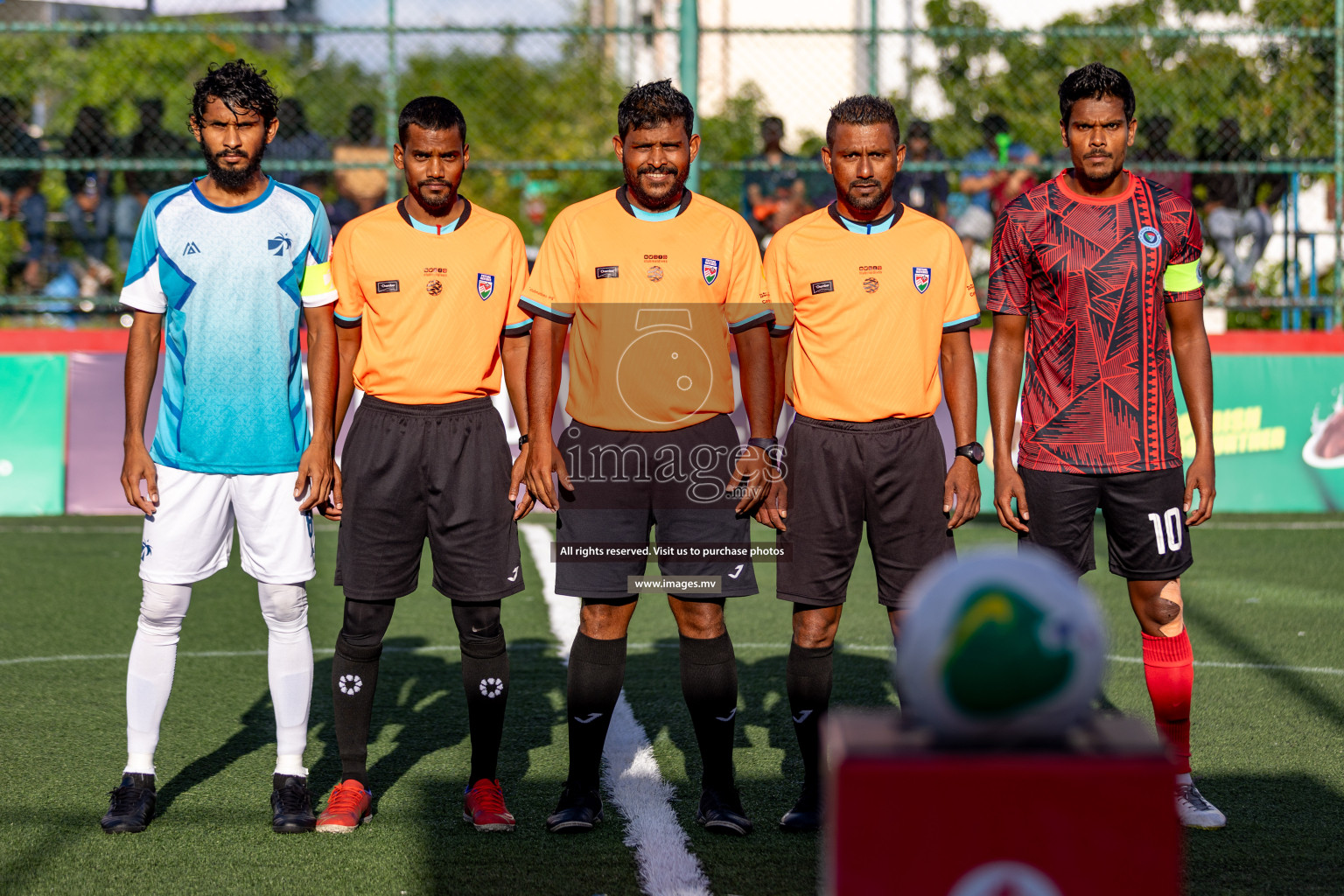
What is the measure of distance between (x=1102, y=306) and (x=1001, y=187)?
7.72m

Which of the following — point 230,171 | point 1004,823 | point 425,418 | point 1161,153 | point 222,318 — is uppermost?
point 1161,153

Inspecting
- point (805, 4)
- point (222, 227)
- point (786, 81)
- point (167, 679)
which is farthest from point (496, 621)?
point (805, 4)

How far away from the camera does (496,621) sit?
4215 mm

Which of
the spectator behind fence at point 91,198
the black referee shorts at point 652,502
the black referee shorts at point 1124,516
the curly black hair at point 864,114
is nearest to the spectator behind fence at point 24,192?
the spectator behind fence at point 91,198

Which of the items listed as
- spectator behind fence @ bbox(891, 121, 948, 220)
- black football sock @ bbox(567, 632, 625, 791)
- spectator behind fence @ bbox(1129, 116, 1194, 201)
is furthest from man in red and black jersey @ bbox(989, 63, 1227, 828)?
spectator behind fence @ bbox(1129, 116, 1194, 201)

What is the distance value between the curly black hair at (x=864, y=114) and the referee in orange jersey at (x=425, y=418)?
1049mm

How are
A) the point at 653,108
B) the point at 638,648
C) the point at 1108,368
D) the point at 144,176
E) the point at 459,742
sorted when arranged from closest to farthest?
the point at 653,108
the point at 1108,368
the point at 459,742
the point at 638,648
the point at 144,176

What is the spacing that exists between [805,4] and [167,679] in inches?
922

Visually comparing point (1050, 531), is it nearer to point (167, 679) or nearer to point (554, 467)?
point (554, 467)

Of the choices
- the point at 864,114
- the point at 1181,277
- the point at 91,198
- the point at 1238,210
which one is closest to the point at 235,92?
the point at 864,114

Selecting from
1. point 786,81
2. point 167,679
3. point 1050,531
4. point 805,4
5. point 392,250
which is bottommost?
point 167,679

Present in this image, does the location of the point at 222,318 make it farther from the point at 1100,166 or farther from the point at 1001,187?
the point at 1001,187

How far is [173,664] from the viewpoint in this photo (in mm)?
4148

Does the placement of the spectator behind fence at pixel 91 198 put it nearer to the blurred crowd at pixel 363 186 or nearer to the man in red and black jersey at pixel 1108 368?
the blurred crowd at pixel 363 186
